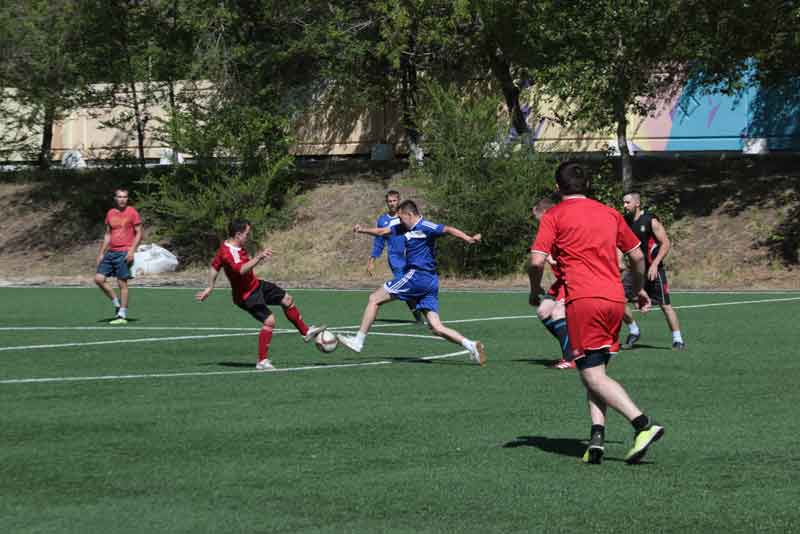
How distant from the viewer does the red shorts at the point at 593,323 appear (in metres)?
8.45

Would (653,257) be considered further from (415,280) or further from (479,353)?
(479,353)

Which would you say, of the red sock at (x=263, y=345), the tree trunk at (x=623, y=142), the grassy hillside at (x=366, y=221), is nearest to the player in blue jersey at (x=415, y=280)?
the red sock at (x=263, y=345)

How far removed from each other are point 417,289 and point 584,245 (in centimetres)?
698

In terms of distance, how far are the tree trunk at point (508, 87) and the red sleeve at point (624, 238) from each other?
32.1m

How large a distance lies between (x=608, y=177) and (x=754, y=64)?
5.00m

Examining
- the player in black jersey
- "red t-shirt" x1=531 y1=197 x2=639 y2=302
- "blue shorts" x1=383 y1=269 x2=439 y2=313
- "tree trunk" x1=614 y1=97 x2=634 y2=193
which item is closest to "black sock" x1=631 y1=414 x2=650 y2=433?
"red t-shirt" x1=531 y1=197 x2=639 y2=302

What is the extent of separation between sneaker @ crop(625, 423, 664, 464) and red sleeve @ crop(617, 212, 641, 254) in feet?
3.91

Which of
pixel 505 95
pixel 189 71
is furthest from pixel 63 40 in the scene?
pixel 505 95

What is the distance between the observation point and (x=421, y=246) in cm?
1566

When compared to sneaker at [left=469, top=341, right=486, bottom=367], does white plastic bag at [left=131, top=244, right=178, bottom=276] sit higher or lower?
lower

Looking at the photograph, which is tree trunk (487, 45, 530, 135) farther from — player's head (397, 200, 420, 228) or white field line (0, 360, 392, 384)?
white field line (0, 360, 392, 384)

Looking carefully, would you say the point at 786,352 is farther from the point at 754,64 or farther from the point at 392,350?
the point at 754,64

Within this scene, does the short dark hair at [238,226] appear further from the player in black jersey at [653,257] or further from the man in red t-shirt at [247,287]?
the player in black jersey at [653,257]

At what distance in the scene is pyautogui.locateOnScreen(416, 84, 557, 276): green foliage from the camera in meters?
34.3
